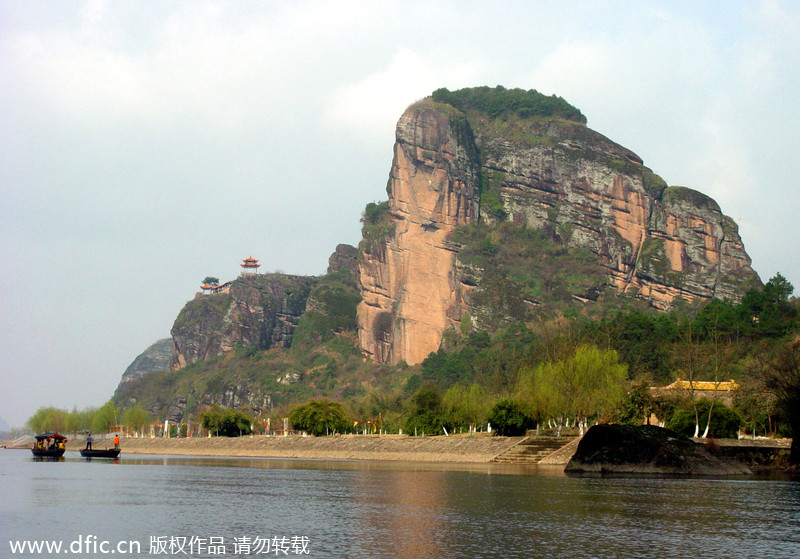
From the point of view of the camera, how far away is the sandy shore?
8919 centimetres

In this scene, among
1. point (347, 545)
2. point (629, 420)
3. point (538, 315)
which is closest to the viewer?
point (347, 545)

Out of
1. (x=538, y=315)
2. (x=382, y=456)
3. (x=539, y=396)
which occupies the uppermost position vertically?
(x=538, y=315)

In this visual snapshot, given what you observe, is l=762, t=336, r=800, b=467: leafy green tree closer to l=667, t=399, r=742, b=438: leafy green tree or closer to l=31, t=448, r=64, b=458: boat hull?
l=667, t=399, r=742, b=438: leafy green tree

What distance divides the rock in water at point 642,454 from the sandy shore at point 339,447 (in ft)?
75.3

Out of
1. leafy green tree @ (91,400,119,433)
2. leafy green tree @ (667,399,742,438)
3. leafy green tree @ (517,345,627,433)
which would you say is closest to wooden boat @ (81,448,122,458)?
leafy green tree @ (517,345,627,433)

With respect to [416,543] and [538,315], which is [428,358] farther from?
[416,543]

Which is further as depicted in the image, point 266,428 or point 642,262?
point 642,262

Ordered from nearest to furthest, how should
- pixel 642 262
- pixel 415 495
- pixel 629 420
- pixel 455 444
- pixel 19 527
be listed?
pixel 19 527 → pixel 415 495 → pixel 629 420 → pixel 455 444 → pixel 642 262

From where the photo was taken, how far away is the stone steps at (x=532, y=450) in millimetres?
77375

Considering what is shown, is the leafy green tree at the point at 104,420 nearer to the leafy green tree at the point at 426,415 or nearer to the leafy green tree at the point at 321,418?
the leafy green tree at the point at 321,418

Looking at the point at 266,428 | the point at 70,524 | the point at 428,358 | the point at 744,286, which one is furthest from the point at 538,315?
the point at 70,524

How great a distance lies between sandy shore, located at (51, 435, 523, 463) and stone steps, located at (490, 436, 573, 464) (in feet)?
8.53

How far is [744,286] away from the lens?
190 metres

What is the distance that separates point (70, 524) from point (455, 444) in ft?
209
